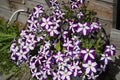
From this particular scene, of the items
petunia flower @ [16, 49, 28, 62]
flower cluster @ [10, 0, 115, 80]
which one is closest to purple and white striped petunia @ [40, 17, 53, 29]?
flower cluster @ [10, 0, 115, 80]

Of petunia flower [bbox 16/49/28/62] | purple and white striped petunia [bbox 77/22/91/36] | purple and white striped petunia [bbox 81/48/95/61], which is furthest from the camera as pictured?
petunia flower [bbox 16/49/28/62]

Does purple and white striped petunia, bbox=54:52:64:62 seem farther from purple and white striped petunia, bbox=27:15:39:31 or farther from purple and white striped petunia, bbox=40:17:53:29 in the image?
purple and white striped petunia, bbox=27:15:39:31

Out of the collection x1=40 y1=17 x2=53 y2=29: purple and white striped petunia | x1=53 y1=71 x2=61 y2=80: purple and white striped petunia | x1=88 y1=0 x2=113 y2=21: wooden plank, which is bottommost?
x1=53 y1=71 x2=61 y2=80: purple and white striped petunia

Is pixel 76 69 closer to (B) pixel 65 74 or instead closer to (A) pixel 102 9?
(B) pixel 65 74

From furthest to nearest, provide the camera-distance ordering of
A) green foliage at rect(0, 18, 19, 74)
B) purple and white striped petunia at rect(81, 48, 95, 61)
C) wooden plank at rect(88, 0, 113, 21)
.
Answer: green foliage at rect(0, 18, 19, 74) < wooden plank at rect(88, 0, 113, 21) < purple and white striped petunia at rect(81, 48, 95, 61)

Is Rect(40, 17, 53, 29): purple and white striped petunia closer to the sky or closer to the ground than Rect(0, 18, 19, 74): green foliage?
closer to the sky

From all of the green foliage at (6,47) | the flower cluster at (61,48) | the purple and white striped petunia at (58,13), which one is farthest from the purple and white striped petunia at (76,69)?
the green foliage at (6,47)

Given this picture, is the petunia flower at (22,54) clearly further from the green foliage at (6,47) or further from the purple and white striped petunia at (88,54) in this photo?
the green foliage at (6,47)

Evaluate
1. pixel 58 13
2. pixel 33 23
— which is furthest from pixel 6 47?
pixel 58 13

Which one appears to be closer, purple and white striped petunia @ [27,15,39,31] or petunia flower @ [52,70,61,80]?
petunia flower @ [52,70,61,80]
